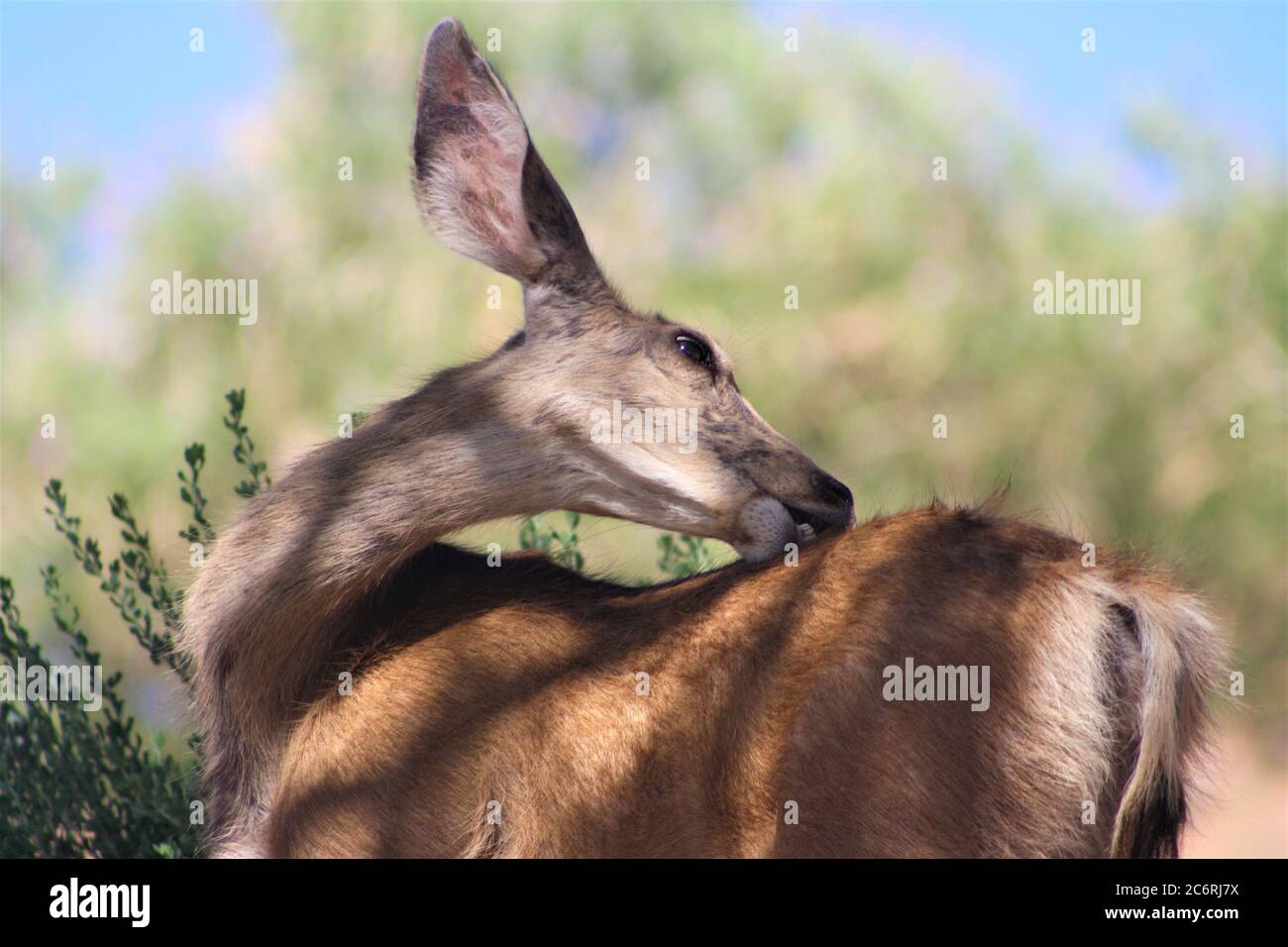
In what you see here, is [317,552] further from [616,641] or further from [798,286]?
[798,286]

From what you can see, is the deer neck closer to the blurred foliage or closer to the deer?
the deer

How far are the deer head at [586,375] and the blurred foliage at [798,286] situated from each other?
652cm

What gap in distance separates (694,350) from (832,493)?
65 centimetres

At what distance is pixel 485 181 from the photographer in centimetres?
461

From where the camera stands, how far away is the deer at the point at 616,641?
328cm

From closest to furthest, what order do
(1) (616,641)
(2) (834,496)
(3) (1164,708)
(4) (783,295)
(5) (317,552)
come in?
(3) (1164,708) < (1) (616,641) < (5) (317,552) < (2) (834,496) < (4) (783,295)

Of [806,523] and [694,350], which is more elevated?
[694,350]

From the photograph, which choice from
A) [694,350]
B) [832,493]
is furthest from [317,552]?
[832,493]

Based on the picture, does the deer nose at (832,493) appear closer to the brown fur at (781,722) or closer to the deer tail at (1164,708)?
the brown fur at (781,722)

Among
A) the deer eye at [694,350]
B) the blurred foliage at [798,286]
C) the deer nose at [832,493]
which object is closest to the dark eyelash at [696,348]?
the deer eye at [694,350]

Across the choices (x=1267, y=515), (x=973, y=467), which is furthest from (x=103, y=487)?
(x=1267, y=515)

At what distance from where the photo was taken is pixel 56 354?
12.5 meters

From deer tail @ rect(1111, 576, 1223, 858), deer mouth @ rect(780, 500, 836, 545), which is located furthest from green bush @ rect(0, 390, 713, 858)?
deer tail @ rect(1111, 576, 1223, 858)
